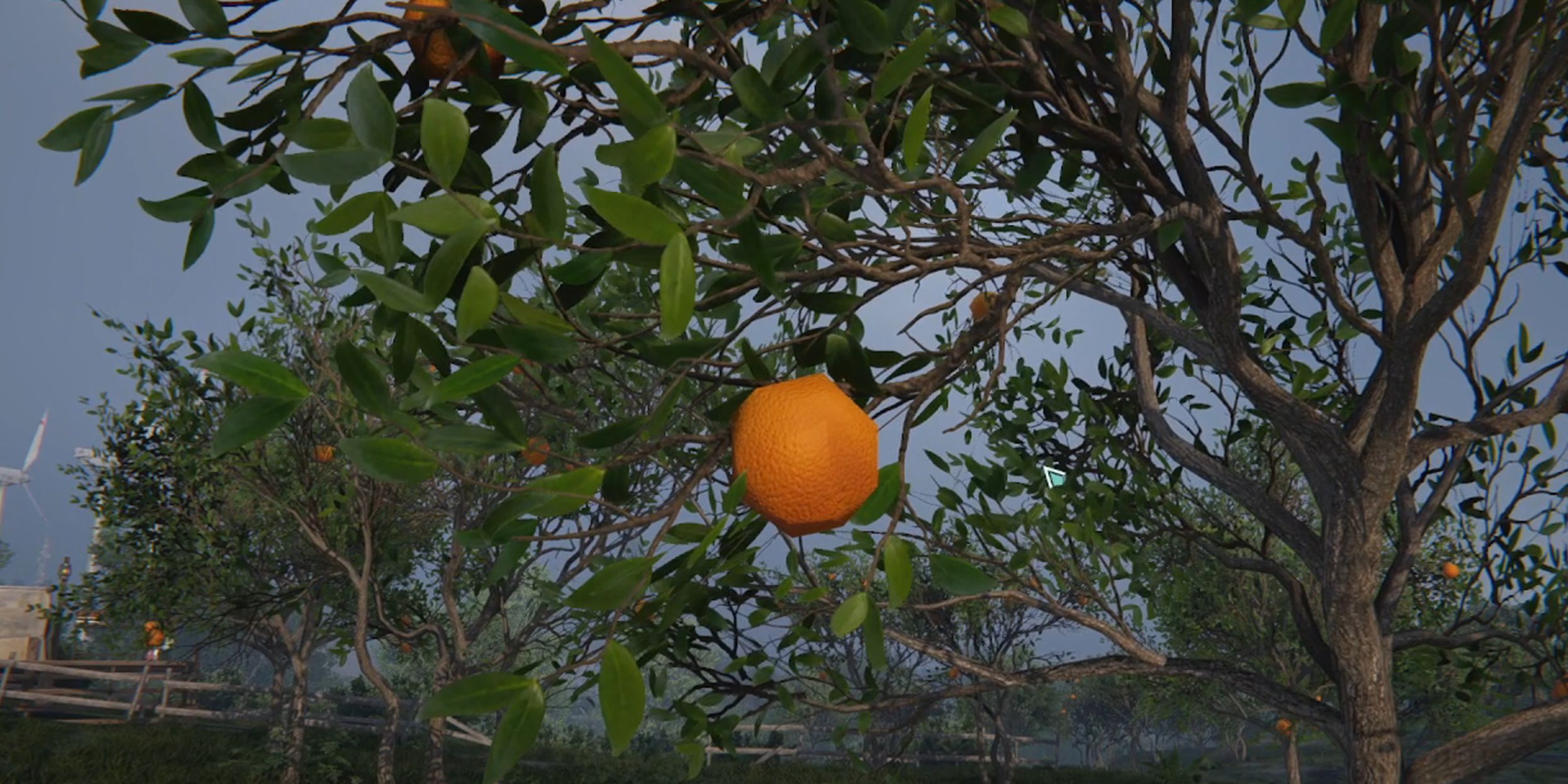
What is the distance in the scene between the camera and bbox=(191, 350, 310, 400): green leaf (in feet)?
3.47

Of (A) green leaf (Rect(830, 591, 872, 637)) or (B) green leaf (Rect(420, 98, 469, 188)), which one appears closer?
(B) green leaf (Rect(420, 98, 469, 188))

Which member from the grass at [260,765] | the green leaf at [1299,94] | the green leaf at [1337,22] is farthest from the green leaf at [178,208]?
the grass at [260,765]

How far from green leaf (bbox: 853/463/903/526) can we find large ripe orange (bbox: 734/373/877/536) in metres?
0.03

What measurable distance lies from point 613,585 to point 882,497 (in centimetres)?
53

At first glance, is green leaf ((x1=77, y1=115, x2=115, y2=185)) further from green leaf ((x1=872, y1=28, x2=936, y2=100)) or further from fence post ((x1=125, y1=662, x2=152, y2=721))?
fence post ((x1=125, y1=662, x2=152, y2=721))

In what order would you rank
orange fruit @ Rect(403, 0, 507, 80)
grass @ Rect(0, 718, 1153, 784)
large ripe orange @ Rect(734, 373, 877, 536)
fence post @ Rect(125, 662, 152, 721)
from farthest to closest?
fence post @ Rect(125, 662, 152, 721) < grass @ Rect(0, 718, 1153, 784) < orange fruit @ Rect(403, 0, 507, 80) < large ripe orange @ Rect(734, 373, 877, 536)

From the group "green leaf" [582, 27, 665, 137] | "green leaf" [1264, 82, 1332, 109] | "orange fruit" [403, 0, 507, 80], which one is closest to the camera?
"green leaf" [582, 27, 665, 137]

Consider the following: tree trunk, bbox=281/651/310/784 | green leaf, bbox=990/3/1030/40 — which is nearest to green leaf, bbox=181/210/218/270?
green leaf, bbox=990/3/1030/40

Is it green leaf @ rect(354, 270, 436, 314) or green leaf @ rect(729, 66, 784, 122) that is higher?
green leaf @ rect(729, 66, 784, 122)

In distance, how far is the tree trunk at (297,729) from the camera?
13445mm

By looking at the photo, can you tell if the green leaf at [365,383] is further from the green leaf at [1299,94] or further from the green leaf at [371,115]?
the green leaf at [1299,94]

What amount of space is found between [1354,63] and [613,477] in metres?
3.21

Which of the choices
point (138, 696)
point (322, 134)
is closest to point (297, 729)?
point (138, 696)

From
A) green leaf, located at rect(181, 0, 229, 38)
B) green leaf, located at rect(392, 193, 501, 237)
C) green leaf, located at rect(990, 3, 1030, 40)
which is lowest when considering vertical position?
green leaf, located at rect(392, 193, 501, 237)
